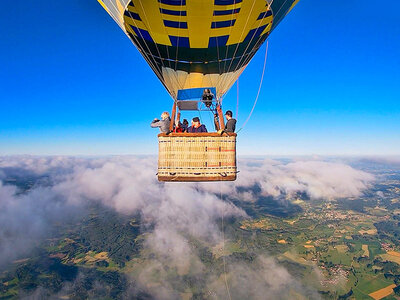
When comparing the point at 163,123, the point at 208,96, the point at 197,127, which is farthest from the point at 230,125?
the point at 208,96

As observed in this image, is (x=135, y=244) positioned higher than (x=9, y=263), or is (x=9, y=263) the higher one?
(x=135, y=244)

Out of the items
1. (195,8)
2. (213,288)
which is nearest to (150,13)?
(195,8)

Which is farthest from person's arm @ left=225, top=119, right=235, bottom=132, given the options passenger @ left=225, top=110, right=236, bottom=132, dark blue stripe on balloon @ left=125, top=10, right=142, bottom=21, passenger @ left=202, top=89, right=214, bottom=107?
dark blue stripe on balloon @ left=125, top=10, right=142, bottom=21

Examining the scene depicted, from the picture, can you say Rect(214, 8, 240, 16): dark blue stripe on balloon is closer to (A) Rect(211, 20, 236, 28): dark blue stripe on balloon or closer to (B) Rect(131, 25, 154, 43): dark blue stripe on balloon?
(A) Rect(211, 20, 236, 28): dark blue stripe on balloon

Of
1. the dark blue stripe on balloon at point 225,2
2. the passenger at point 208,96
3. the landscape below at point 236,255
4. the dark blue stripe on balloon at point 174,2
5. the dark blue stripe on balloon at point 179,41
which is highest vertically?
the dark blue stripe on balloon at point 225,2

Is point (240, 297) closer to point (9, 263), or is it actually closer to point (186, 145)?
point (186, 145)

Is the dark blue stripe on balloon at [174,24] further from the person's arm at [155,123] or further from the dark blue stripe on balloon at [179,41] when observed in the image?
the person's arm at [155,123]

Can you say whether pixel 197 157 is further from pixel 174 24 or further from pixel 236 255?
pixel 236 255

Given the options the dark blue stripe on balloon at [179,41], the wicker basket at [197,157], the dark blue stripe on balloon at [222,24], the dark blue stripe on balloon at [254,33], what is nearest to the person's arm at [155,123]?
the wicker basket at [197,157]
